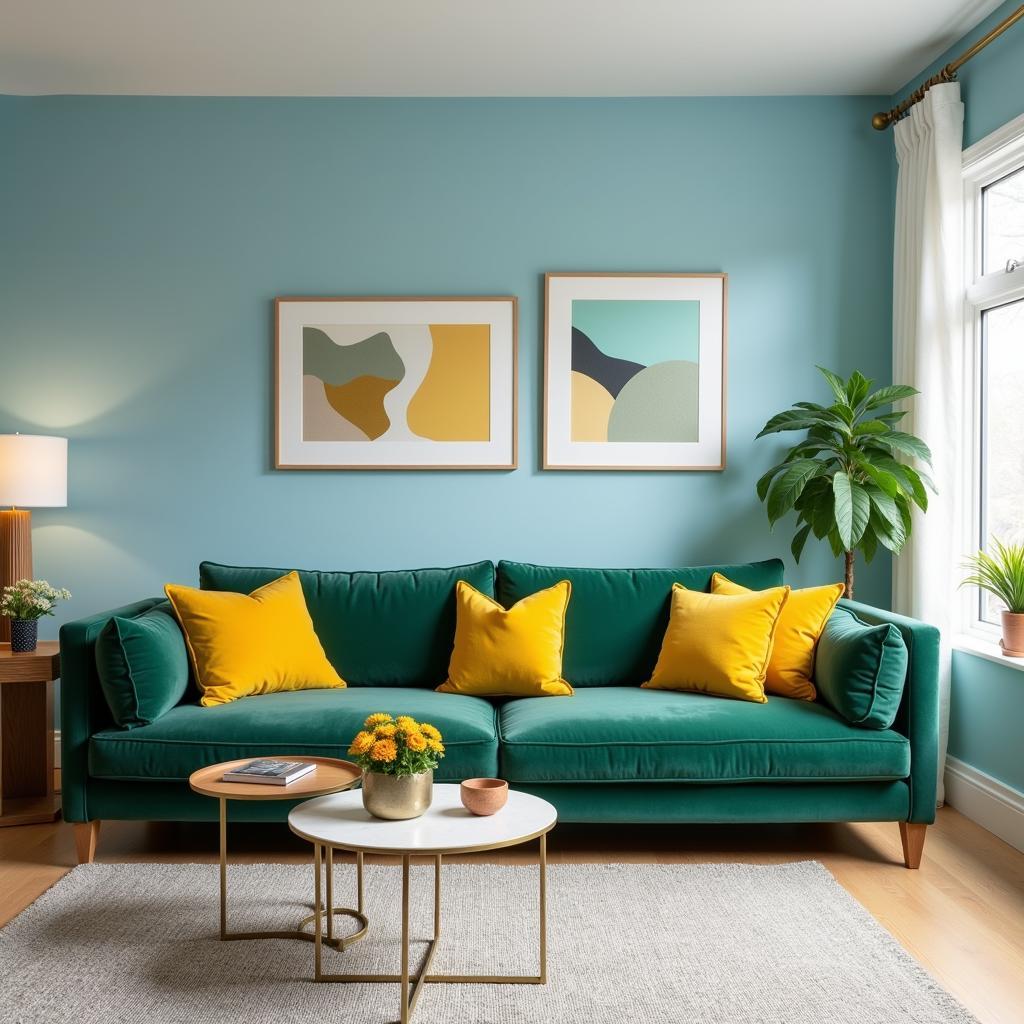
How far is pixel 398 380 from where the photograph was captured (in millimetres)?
4195

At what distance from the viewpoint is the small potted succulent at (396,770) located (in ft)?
7.44

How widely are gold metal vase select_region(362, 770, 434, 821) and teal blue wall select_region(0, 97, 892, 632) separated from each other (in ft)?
6.56

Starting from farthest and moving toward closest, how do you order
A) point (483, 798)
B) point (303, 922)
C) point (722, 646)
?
point (722, 646), point (303, 922), point (483, 798)

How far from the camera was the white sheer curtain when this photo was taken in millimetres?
3775

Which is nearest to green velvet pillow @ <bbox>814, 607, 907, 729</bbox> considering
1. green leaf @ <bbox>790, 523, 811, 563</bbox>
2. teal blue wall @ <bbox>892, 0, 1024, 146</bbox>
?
green leaf @ <bbox>790, 523, 811, 563</bbox>

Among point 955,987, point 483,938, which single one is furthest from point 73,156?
point 955,987

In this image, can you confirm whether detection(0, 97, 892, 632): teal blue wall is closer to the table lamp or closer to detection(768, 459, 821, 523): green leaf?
the table lamp

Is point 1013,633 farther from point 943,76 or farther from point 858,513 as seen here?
point 943,76

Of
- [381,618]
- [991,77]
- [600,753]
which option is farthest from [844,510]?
[381,618]

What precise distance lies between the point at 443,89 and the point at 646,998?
3.45m

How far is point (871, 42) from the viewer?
12.3 feet

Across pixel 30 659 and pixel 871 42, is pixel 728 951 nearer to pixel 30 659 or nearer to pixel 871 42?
pixel 30 659

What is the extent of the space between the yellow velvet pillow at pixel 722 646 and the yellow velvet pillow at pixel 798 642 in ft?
0.13

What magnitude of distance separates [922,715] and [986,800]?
666mm
